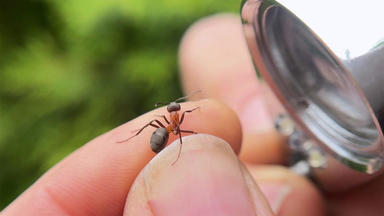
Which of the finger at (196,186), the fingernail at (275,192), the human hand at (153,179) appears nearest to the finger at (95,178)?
the human hand at (153,179)

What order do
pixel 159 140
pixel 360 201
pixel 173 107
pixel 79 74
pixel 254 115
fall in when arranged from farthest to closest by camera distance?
pixel 79 74 < pixel 254 115 < pixel 360 201 < pixel 173 107 < pixel 159 140

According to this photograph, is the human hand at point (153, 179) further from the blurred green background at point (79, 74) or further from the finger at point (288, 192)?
the blurred green background at point (79, 74)

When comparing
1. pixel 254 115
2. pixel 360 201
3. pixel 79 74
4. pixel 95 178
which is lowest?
pixel 360 201

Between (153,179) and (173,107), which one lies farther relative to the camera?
(173,107)

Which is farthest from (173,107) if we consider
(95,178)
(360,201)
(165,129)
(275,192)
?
(360,201)

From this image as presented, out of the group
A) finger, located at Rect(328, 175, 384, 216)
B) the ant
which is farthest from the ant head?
finger, located at Rect(328, 175, 384, 216)

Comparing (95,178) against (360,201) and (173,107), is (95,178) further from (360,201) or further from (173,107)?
(360,201)

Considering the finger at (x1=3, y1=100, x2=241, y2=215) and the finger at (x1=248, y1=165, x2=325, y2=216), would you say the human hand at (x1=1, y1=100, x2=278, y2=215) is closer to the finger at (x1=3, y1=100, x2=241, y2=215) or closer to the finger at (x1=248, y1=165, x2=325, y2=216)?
the finger at (x1=3, y1=100, x2=241, y2=215)

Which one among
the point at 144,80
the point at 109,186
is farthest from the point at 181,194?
the point at 144,80
